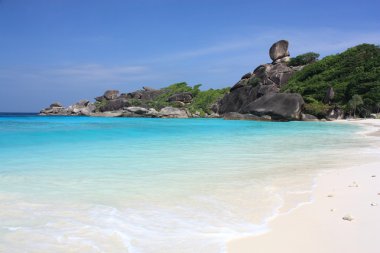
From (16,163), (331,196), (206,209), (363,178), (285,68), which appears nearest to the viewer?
(206,209)

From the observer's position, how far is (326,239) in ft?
8.34

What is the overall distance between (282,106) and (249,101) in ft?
34.8

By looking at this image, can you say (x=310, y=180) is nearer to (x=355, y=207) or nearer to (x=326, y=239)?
(x=355, y=207)

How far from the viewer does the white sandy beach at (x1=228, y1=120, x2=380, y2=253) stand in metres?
2.41

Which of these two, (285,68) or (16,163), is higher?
(285,68)

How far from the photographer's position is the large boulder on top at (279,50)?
47.6m

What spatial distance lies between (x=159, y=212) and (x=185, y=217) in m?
0.30

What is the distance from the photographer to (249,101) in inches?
1690

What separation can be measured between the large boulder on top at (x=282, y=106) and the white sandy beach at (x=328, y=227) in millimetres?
28481

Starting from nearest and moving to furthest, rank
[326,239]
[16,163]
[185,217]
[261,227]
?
[326,239], [261,227], [185,217], [16,163]

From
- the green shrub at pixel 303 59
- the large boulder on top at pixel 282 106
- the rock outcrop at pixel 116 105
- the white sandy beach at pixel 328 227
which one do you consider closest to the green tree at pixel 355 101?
the large boulder on top at pixel 282 106

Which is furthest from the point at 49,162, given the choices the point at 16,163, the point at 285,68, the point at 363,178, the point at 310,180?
the point at 285,68

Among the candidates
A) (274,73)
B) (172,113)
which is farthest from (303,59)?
(172,113)

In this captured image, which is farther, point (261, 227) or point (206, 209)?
point (206, 209)
